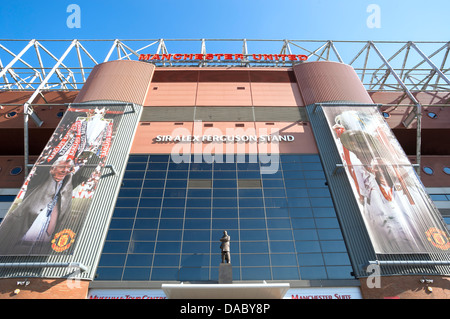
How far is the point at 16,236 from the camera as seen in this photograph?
70.1ft

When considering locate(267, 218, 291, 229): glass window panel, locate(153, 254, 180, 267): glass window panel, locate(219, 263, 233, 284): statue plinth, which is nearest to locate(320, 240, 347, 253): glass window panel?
locate(267, 218, 291, 229): glass window panel

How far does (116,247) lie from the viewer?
72.5 ft

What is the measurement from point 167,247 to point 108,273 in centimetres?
446

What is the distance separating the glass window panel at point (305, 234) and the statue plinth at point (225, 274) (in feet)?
22.2

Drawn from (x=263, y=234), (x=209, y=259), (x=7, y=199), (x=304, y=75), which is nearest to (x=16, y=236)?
(x=7, y=199)

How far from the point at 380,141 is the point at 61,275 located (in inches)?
1164

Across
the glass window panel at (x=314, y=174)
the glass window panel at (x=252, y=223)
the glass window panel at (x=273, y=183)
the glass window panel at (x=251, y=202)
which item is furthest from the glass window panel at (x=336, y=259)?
the glass window panel at (x=314, y=174)

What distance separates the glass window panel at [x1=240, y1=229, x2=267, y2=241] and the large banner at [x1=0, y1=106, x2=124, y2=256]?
503 inches

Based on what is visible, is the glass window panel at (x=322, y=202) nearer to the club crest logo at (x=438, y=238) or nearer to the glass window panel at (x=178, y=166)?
the club crest logo at (x=438, y=238)

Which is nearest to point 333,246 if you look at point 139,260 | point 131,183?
point 139,260

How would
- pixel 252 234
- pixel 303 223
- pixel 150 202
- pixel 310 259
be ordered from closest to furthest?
pixel 310 259, pixel 252 234, pixel 303 223, pixel 150 202

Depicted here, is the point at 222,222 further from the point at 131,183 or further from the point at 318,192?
the point at 131,183

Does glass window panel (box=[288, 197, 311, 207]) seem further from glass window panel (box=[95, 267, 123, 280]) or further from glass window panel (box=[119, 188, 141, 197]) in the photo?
glass window panel (box=[95, 267, 123, 280])

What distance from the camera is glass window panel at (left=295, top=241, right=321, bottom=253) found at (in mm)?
22078
